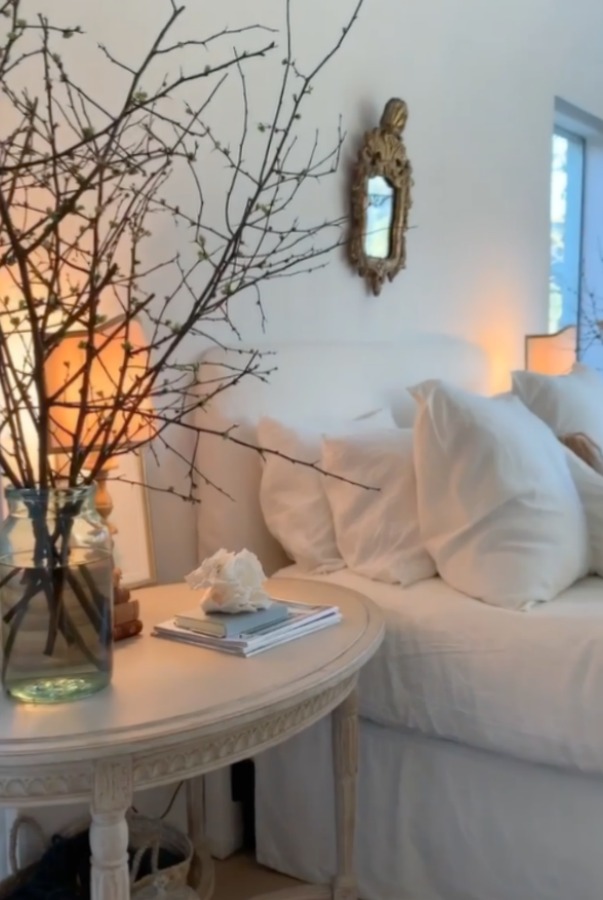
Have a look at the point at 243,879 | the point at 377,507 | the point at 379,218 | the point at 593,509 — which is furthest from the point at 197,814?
the point at 379,218

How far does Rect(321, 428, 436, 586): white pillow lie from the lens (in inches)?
76.2

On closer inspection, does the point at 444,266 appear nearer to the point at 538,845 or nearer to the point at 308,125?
the point at 308,125

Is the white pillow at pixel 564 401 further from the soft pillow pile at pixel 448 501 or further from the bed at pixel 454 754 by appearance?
the bed at pixel 454 754

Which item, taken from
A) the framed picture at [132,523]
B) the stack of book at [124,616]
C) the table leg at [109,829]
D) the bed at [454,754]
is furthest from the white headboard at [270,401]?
the table leg at [109,829]

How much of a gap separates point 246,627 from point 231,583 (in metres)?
0.07

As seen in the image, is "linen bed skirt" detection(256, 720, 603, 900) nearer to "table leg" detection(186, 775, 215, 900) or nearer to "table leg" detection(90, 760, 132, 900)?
"table leg" detection(186, 775, 215, 900)

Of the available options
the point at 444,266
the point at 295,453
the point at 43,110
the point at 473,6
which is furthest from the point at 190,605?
the point at 473,6

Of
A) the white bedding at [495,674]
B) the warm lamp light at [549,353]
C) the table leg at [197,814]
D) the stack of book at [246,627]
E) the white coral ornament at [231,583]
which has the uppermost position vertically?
the warm lamp light at [549,353]

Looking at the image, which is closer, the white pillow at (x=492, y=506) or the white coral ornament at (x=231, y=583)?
Answer: the white coral ornament at (x=231, y=583)

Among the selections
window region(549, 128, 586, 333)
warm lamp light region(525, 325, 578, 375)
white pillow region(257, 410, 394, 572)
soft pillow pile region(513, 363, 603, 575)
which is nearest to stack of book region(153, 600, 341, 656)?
white pillow region(257, 410, 394, 572)

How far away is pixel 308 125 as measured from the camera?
2.41 metres

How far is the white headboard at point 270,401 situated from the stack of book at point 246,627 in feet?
1.51

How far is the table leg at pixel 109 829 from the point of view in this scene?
1104 mm

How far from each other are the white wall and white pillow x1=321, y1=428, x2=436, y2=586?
36cm
